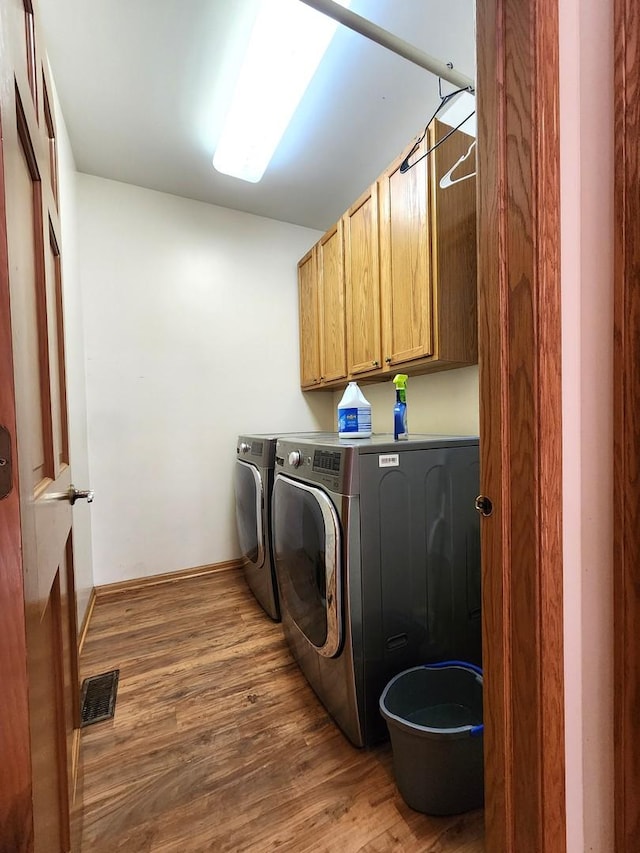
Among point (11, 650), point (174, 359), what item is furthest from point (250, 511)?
point (11, 650)

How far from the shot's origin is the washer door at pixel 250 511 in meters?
1.95

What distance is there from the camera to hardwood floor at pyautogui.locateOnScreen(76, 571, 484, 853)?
919mm

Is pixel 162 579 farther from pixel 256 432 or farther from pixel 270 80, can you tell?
pixel 270 80

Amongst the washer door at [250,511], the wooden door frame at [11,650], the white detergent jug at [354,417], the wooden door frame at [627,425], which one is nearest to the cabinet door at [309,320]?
the washer door at [250,511]

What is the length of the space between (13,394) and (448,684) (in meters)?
1.43

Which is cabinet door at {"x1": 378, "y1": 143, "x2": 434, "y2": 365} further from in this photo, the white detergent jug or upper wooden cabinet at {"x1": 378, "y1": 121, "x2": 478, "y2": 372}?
the white detergent jug

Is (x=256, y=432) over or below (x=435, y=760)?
over

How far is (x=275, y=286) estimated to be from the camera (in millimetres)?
2750

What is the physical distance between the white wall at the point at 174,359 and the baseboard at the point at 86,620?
0.11 m

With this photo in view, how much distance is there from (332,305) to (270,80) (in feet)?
3.69

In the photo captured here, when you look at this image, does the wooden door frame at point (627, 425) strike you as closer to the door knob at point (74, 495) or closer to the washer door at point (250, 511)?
the door knob at point (74, 495)

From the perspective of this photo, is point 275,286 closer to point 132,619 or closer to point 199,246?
point 199,246

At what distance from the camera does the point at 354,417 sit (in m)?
1.57

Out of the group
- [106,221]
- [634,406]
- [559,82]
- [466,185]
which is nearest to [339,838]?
[634,406]
